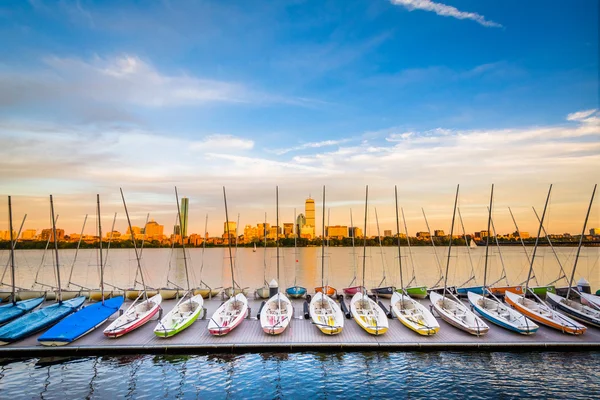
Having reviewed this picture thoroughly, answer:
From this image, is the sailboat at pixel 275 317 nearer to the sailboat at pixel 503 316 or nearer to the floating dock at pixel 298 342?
the floating dock at pixel 298 342

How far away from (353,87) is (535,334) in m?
22.3

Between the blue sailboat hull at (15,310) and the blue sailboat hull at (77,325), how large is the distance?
439cm

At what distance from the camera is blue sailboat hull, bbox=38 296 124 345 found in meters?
16.0

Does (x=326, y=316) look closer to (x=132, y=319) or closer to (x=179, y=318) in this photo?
(x=179, y=318)

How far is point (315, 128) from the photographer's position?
3725 centimetres

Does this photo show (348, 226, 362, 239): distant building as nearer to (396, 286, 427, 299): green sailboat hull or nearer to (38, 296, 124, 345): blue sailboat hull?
(396, 286, 427, 299): green sailboat hull

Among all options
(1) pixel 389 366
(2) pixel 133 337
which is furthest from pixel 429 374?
(2) pixel 133 337

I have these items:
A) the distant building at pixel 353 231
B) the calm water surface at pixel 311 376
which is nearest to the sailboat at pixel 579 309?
the calm water surface at pixel 311 376

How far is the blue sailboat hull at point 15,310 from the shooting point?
19.5 meters

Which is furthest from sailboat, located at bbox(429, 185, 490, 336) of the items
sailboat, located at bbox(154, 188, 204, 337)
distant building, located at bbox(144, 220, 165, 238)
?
distant building, located at bbox(144, 220, 165, 238)

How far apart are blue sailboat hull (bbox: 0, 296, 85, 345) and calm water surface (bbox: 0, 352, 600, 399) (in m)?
1.40

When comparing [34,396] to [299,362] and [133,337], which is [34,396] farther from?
[299,362]

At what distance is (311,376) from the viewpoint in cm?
1428

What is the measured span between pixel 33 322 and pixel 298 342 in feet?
44.0
